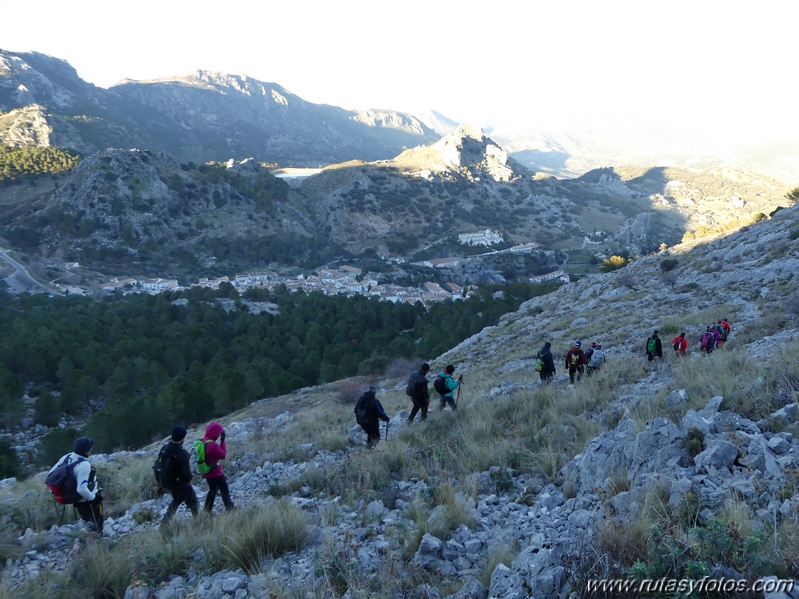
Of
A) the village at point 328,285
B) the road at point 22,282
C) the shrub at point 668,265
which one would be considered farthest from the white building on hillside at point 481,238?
the road at point 22,282

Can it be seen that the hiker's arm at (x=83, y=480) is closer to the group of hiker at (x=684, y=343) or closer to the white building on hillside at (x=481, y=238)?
the group of hiker at (x=684, y=343)

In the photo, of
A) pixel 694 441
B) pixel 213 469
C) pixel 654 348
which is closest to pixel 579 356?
pixel 654 348

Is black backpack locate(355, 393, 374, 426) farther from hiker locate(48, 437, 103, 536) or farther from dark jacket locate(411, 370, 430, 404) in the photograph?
hiker locate(48, 437, 103, 536)

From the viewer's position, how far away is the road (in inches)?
2141

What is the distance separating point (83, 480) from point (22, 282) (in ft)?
223

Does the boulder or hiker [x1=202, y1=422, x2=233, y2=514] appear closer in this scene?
the boulder

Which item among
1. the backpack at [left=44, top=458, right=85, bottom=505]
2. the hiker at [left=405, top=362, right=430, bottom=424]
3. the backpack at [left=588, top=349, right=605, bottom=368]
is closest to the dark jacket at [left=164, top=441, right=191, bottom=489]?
the backpack at [left=44, top=458, right=85, bottom=505]

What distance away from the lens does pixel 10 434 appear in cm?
2183

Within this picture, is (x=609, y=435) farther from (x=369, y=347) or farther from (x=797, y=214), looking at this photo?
(x=797, y=214)

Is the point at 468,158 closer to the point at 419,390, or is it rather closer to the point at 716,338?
the point at 716,338

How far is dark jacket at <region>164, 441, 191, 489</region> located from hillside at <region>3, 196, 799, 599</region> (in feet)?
1.71

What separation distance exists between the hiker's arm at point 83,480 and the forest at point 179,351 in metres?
16.4

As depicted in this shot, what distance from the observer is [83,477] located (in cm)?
516

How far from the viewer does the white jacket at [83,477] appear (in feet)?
16.7
